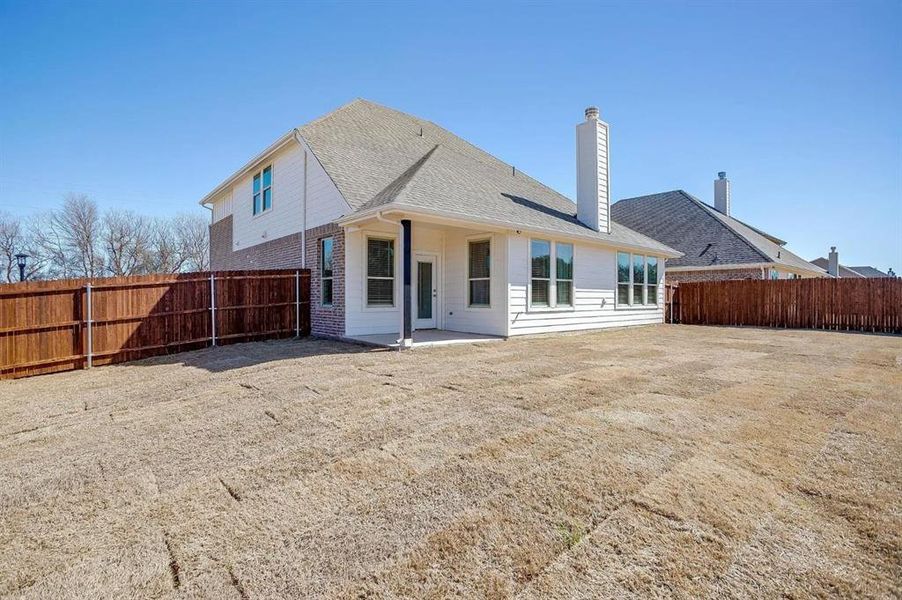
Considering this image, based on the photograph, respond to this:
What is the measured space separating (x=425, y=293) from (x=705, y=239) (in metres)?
14.8

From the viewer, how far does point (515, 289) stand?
Result: 995 centimetres

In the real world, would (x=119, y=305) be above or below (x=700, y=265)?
below

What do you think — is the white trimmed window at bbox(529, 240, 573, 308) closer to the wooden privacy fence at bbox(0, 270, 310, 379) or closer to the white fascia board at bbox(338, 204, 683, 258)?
the white fascia board at bbox(338, 204, 683, 258)

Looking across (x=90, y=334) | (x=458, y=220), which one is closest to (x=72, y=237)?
(x=90, y=334)

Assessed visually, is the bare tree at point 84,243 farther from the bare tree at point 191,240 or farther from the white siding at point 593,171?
the white siding at point 593,171

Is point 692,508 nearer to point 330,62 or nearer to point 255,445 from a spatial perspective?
point 255,445

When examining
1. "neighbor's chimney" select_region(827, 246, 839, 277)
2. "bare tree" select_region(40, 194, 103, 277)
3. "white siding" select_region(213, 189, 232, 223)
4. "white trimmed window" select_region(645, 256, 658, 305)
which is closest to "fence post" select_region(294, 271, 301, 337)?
"white siding" select_region(213, 189, 232, 223)

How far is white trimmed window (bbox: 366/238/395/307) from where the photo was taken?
9812mm

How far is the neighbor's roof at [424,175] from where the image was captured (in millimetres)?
9125

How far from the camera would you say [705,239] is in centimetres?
1894

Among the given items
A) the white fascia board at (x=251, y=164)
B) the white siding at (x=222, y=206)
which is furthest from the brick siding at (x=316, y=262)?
the white siding at (x=222, y=206)

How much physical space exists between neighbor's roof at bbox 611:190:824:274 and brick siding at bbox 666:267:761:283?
1.17 ft

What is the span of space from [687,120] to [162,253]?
1521 inches

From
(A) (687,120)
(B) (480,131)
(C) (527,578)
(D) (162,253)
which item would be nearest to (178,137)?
(B) (480,131)
